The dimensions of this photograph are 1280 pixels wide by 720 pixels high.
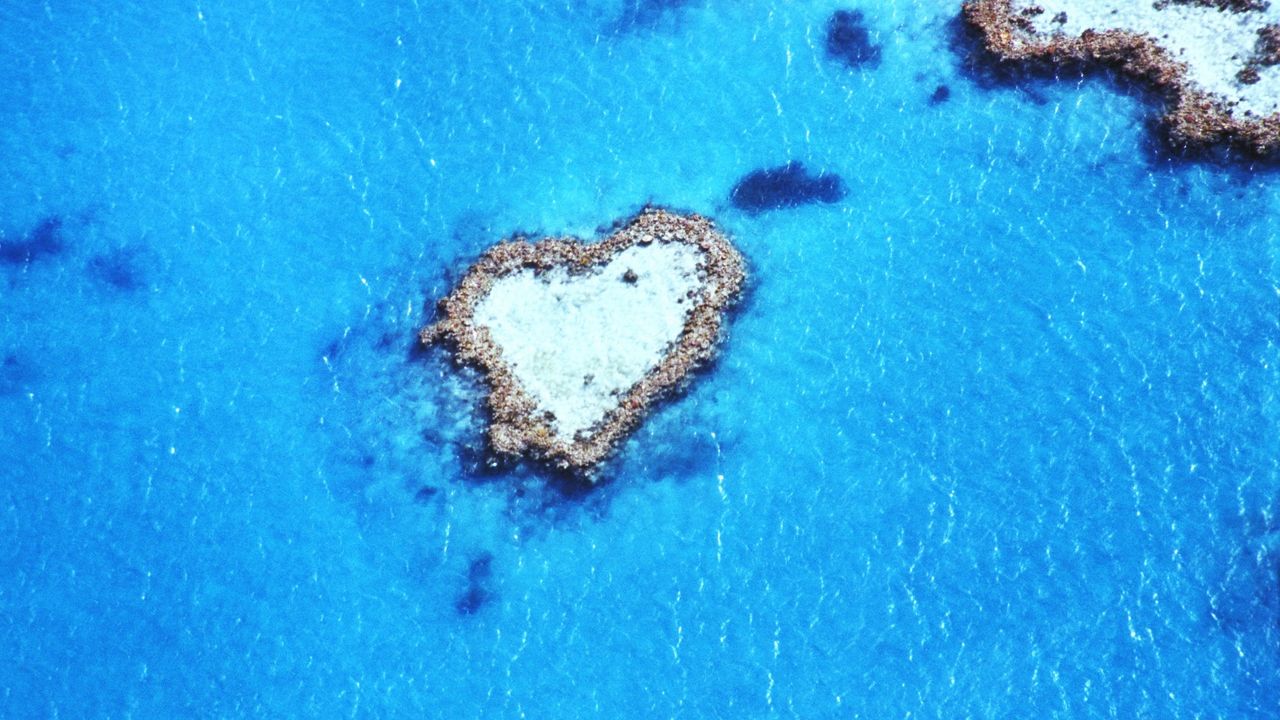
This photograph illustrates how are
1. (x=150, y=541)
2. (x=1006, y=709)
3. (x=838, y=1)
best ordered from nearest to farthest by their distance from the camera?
1. (x=1006, y=709)
2. (x=150, y=541)
3. (x=838, y=1)

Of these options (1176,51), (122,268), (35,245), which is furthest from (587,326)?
(1176,51)

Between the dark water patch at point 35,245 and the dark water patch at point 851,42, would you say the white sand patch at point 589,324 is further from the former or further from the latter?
the dark water patch at point 35,245

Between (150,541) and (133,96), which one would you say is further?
(133,96)

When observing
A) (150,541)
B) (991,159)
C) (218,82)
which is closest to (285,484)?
(150,541)

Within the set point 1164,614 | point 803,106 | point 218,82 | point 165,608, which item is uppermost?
point 218,82

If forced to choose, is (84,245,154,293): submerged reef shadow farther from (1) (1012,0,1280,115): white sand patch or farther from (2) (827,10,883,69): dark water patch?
(1) (1012,0,1280,115): white sand patch

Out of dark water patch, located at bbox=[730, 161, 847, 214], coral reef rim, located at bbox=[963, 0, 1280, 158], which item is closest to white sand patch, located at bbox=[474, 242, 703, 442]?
dark water patch, located at bbox=[730, 161, 847, 214]

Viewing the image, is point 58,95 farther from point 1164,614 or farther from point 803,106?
point 1164,614
